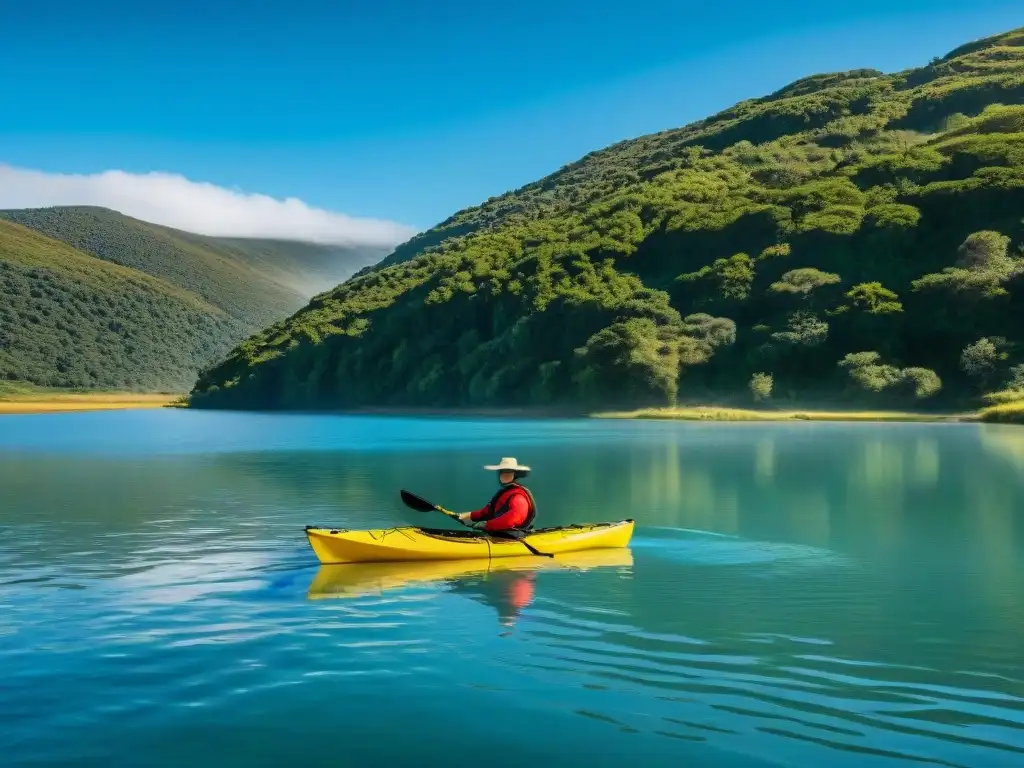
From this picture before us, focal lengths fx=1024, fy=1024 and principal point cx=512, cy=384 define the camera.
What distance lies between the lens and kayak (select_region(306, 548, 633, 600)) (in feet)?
51.4

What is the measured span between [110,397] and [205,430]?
101m

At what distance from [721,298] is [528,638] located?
277 feet

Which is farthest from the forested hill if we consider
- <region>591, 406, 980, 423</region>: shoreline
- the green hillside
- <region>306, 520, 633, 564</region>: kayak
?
<region>306, 520, 633, 564</region>: kayak

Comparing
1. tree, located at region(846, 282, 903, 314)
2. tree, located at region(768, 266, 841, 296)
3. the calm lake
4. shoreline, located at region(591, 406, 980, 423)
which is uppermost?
tree, located at region(768, 266, 841, 296)

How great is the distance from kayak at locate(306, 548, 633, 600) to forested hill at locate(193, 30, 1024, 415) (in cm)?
6405

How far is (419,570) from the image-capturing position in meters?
17.0

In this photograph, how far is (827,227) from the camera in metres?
93.6

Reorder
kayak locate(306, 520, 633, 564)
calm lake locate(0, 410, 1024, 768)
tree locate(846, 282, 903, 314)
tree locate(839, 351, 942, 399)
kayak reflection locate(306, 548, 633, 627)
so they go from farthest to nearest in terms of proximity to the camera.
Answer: tree locate(846, 282, 903, 314), tree locate(839, 351, 942, 399), kayak locate(306, 520, 633, 564), kayak reflection locate(306, 548, 633, 627), calm lake locate(0, 410, 1024, 768)

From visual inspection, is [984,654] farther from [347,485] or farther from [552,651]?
[347,485]

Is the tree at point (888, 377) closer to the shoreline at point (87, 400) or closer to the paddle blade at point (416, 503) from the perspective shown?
the paddle blade at point (416, 503)

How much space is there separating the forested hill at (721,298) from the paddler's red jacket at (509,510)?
64740mm

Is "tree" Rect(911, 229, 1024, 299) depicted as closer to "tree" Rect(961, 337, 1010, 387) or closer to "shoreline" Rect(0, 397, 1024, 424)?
"tree" Rect(961, 337, 1010, 387)

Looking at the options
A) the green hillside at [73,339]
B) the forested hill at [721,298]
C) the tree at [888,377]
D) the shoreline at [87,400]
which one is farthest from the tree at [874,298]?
the green hillside at [73,339]

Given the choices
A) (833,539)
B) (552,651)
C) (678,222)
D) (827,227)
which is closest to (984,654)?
(552,651)
